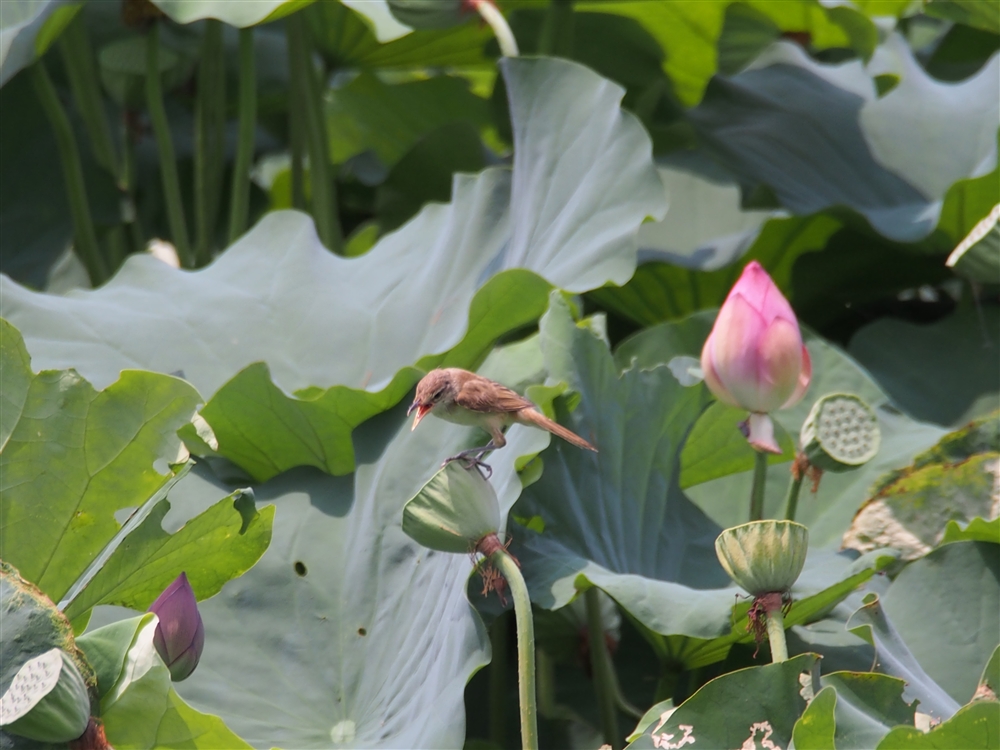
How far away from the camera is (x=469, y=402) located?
767mm

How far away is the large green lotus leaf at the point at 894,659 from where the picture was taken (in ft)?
2.47

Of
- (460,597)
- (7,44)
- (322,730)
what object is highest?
(7,44)

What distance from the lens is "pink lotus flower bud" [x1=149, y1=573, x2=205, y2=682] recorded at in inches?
27.0

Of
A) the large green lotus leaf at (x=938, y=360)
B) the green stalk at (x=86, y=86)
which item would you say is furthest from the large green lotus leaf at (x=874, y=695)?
the green stalk at (x=86, y=86)

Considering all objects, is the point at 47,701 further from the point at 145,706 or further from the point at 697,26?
the point at 697,26

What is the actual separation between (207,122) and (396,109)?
46cm

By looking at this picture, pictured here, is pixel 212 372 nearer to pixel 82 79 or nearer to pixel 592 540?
pixel 592 540

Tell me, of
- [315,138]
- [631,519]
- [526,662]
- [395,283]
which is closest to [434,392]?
[526,662]

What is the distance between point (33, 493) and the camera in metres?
0.79

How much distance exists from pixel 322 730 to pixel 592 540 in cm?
27

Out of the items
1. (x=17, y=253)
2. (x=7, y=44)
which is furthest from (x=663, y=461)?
(x=17, y=253)

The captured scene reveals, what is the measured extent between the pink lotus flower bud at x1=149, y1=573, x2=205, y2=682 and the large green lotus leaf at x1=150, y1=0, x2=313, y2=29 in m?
0.65

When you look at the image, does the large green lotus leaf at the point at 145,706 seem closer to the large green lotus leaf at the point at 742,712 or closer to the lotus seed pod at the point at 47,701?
the lotus seed pod at the point at 47,701

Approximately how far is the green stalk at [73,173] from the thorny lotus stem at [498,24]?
57 cm
